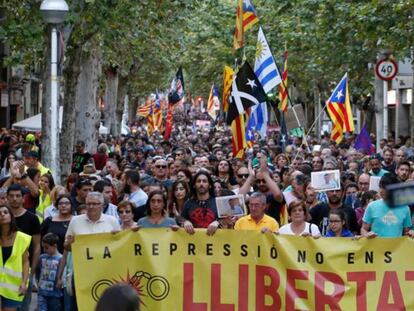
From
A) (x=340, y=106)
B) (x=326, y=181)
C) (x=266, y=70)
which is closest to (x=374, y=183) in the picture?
(x=326, y=181)

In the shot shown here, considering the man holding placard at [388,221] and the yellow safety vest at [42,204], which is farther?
the yellow safety vest at [42,204]

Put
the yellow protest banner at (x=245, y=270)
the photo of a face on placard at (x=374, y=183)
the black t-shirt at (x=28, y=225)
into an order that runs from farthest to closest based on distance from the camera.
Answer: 1. the photo of a face on placard at (x=374, y=183)
2. the black t-shirt at (x=28, y=225)
3. the yellow protest banner at (x=245, y=270)

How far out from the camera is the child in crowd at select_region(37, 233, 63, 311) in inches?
457

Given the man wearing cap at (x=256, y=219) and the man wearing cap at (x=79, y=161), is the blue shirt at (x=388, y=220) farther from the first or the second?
the man wearing cap at (x=79, y=161)

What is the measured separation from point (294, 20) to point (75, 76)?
A: 12.4 m

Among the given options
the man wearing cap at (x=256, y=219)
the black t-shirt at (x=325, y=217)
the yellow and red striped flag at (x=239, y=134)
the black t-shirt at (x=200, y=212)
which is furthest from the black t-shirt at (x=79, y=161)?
the man wearing cap at (x=256, y=219)

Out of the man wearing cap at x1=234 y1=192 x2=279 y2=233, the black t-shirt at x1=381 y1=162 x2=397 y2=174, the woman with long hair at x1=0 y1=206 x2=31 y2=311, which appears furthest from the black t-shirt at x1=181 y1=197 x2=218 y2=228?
the black t-shirt at x1=381 y1=162 x2=397 y2=174

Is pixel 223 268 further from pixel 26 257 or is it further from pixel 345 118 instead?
pixel 345 118

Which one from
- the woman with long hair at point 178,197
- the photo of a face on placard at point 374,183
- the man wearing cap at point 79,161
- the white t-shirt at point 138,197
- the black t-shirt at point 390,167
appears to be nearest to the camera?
the woman with long hair at point 178,197

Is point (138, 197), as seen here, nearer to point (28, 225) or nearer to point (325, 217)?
point (28, 225)

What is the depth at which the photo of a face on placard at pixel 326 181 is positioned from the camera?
1390cm

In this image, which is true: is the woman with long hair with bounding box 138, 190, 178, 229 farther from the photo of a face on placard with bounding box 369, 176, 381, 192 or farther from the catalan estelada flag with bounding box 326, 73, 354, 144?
the catalan estelada flag with bounding box 326, 73, 354, 144

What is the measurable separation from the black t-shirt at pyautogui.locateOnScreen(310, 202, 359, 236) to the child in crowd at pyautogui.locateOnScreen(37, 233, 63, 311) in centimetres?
268

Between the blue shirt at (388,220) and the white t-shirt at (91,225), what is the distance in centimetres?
256
